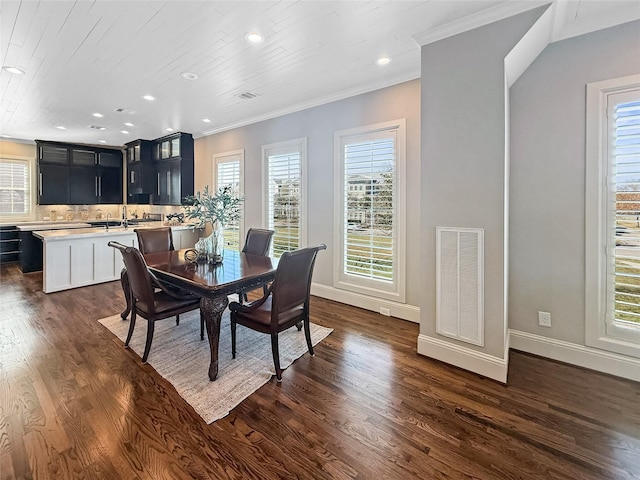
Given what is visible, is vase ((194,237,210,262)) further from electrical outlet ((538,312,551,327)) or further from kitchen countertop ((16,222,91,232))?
kitchen countertop ((16,222,91,232))

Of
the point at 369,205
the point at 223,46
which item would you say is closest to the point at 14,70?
the point at 223,46

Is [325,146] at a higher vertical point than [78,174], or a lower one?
lower

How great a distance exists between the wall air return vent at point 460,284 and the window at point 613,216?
95 centimetres

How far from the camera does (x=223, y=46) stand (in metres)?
2.79

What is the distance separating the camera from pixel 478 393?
2184 millimetres

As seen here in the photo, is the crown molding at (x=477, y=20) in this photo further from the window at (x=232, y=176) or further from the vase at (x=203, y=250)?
the window at (x=232, y=176)

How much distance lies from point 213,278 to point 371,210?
2.14 metres

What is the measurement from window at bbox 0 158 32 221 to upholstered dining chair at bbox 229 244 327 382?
783cm

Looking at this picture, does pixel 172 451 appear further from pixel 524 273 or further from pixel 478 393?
pixel 524 273

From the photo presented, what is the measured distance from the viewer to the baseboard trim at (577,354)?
2354 millimetres

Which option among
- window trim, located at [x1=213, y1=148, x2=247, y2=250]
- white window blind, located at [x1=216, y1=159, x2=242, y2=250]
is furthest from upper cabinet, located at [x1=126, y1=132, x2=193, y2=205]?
white window blind, located at [x1=216, y1=159, x2=242, y2=250]

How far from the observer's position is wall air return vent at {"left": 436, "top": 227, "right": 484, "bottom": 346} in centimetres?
242

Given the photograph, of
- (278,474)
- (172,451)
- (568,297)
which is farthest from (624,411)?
(172,451)

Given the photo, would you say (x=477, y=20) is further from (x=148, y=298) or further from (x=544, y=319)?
(x=148, y=298)
